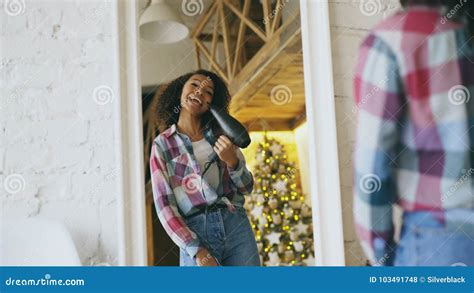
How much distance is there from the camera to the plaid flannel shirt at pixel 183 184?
152 cm

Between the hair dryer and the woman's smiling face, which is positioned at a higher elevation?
the woman's smiling face

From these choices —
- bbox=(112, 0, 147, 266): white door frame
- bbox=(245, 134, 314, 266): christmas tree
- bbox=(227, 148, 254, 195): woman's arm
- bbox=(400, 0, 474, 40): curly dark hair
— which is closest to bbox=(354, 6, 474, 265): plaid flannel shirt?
bbox=(400, 0, 474, 40): curly dark hair

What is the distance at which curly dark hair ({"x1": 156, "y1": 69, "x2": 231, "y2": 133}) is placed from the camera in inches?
61.3

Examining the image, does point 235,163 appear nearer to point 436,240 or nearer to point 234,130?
point 234,130

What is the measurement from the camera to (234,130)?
1545 mm

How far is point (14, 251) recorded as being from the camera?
5.10ft

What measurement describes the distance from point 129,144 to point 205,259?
33 centimetres

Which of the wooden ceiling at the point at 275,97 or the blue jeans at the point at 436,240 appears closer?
the blue jeans at the point at 436,240

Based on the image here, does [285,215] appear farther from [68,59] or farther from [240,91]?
[68,59]

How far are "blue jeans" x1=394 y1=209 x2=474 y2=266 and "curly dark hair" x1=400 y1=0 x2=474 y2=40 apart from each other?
44 cm

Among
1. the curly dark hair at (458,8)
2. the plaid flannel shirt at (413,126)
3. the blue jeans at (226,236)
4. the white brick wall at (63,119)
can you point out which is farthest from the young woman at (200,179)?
the curly dark hair at (458,8)

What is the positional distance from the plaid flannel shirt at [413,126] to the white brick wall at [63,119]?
0.60 metres

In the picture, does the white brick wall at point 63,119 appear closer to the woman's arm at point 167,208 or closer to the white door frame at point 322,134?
the woman's arm at point 167,208

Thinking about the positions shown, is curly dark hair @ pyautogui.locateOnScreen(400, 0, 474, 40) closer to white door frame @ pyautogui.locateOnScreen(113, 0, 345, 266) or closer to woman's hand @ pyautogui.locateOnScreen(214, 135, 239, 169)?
white door frame @ pyautogui.locateOnScreen(113, 0, 345, 266)
